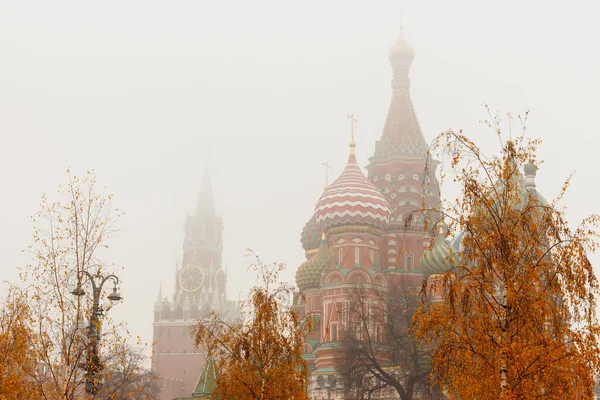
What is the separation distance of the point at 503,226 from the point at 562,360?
2311 millimetres

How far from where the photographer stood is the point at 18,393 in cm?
1998

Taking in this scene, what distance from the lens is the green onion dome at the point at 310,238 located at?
57594 millimetres

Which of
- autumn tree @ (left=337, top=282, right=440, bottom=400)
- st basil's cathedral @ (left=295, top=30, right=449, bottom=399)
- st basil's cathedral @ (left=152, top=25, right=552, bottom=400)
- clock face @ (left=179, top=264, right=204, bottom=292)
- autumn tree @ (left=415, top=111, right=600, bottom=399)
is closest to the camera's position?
autumn tree @ (left=415, top=111, right=600, bottom=399)

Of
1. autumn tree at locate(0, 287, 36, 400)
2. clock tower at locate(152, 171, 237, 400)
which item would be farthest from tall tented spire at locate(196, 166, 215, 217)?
autumn tree at locate(0, 287, 36, 400)

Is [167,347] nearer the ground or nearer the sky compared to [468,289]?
nearer the sky

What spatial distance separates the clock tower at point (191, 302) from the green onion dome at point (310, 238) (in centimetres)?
4476

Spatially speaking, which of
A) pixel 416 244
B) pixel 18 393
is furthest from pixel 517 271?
pixel 416 244

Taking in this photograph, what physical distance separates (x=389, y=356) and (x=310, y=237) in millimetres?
21724

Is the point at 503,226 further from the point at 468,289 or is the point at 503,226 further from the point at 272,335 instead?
the point at 272,335

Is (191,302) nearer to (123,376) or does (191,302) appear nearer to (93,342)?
(123,376)

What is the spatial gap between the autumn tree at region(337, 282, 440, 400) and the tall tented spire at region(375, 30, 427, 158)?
17.8m

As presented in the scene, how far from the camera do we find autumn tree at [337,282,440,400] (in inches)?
1324

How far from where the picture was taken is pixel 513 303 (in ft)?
43.8

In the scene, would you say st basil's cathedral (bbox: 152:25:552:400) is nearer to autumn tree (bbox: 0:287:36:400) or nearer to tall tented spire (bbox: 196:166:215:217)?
autumn tree (bbox: 0:287:36:400)
